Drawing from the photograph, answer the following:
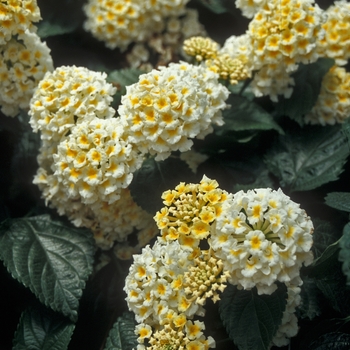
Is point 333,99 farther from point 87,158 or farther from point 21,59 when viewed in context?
point 21,59

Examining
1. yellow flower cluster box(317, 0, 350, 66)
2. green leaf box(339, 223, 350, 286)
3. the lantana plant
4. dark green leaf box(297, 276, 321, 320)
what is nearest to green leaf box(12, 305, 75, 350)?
the lantana plant

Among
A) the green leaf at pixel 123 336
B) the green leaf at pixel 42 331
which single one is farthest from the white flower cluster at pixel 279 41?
the green leaf at pixel 42 331

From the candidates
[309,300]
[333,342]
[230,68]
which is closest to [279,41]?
[230,68]

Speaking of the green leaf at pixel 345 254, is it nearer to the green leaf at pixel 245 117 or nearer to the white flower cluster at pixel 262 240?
the white flower cluster at pixel 262 240

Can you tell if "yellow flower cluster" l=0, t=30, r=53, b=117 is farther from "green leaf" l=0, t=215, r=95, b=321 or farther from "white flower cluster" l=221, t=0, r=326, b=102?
"white flower cluster" l=221, t=0, r=326, b=102

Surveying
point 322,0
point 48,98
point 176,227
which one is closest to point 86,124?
point 48,98
